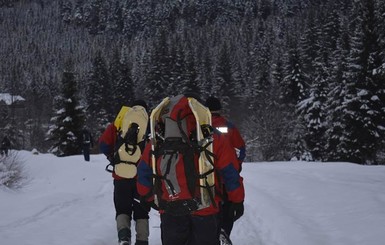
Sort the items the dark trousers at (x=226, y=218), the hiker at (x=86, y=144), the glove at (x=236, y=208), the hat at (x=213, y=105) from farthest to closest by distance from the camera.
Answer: the hiker at (x=86, y=144)
the hat at (x=213, y=105)
the dark trousers at (x=226, y=218)
the glove at (x=236, y=208)

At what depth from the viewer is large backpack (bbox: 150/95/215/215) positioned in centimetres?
349

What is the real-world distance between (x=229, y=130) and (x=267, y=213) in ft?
12.6

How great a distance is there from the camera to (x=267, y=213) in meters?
8.11

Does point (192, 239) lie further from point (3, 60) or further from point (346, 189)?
point (3, 60)

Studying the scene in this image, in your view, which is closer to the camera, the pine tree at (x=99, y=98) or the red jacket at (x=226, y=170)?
the red jacket at (x=226, y=170)

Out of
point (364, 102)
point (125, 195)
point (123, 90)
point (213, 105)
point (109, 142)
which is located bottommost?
point (123, 90)

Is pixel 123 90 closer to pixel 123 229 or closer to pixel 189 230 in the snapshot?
pixel 123 229

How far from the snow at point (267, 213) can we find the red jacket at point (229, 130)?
200 centimetres

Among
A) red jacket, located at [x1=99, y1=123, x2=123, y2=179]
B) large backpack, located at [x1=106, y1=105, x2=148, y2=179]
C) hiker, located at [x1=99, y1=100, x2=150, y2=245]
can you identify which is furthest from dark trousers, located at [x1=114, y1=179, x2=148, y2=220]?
red jacket, located at [x1=99, y1=123, x2=123, y2=179]

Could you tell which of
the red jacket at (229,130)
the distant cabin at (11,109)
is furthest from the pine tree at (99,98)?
the red jacket at (229,130)

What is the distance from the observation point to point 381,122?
2602 centimetres

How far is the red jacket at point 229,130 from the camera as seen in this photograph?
4.74 m

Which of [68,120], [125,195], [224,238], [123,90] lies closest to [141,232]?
[125,195]

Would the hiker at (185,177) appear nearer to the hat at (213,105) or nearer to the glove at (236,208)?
the glove at (236,208)
